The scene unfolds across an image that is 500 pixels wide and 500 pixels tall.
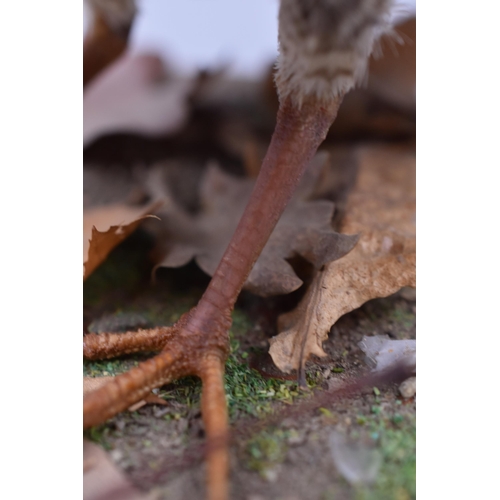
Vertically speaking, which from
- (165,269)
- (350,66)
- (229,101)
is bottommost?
(165,269)

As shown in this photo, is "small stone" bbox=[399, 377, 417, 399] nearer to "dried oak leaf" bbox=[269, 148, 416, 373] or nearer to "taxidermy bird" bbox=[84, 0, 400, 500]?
"dried oak leaf" bbox=[269, 148, 416, 373]

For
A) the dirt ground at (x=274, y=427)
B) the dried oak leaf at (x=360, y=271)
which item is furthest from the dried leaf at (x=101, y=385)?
the dried oak leaf at (x=360, y=271)

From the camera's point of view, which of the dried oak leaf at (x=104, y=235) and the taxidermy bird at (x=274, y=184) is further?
the dried oak leaf at (x=104, y=235)

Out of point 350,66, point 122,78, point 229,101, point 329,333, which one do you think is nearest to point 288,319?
point 329,333

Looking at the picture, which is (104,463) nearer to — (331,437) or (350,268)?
(331,437)

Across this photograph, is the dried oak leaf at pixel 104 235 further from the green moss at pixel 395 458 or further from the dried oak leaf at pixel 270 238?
the green moss at pixel 395 458

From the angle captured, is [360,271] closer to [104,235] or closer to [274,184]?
[274,184]

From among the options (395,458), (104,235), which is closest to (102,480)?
(395,458)
